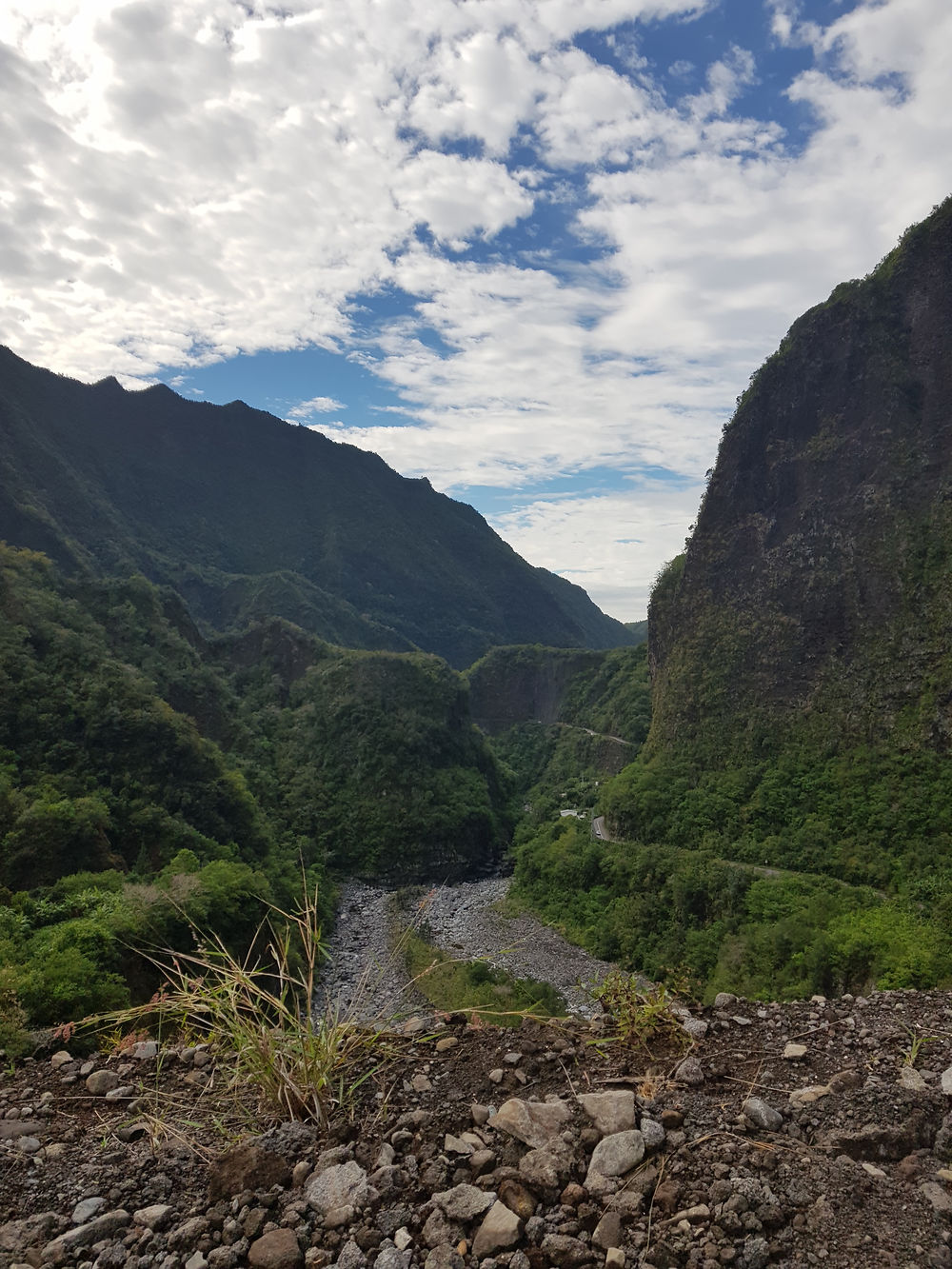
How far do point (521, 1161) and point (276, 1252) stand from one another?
96 cm

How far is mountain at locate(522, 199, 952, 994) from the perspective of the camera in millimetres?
20609

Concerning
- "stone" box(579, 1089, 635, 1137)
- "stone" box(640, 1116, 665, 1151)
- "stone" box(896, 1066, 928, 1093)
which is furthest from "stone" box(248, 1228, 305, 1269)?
"stone" box(896, 1066, 928, 1093)

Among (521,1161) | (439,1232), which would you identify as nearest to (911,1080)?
(521,1161)

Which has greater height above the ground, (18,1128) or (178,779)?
(18,1128)

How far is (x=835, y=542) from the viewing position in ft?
101

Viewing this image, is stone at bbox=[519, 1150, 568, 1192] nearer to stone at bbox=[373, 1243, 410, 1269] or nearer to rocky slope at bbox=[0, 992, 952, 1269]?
rocky slope at bbox=[0, 992, 952, 1269]

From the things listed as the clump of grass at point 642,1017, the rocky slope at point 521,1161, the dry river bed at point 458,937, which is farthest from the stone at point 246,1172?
the dry river bed at point 458,937

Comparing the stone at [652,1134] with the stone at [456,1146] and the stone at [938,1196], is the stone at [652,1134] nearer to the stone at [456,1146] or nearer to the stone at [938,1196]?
the stone at [456,1146]

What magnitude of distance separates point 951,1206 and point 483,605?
347ft

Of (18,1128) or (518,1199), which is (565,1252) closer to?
(518,1199)

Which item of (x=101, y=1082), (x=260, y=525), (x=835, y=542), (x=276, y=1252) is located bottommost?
(x=101, y=1082)

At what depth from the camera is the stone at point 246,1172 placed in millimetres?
2646

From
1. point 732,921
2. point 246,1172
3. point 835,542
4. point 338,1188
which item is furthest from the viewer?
point 835,542

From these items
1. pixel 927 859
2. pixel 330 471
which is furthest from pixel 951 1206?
pixel 330 471
